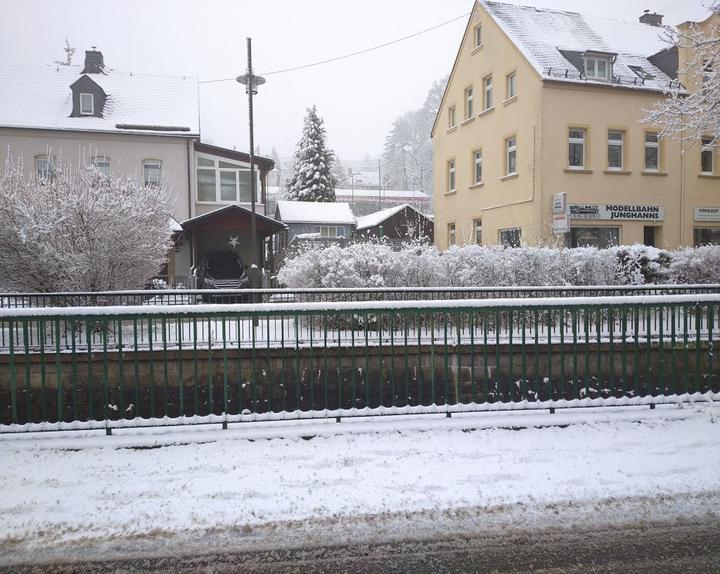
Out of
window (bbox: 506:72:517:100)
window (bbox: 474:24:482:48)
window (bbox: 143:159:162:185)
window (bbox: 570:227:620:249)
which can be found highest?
window (bbox: 474:24:482:48)

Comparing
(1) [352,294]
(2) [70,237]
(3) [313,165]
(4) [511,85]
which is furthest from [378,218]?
(2) [70,237]

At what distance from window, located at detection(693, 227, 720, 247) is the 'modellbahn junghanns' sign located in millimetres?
2280

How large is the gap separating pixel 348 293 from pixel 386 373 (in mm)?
4537

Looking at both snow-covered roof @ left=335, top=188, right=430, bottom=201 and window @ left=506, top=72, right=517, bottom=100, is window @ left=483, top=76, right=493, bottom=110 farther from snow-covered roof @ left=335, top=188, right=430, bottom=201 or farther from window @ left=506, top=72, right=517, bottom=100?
snow-covered roof @ left=335, top=188, right=430, bottom=201

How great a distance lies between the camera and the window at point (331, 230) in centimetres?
4361

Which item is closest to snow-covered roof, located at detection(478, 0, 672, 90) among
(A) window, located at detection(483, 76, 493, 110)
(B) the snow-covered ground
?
(A) window, located at detection(483, 76, 493, 110)

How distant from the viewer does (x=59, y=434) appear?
5.61m

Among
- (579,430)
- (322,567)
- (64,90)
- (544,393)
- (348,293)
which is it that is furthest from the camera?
(64,90)

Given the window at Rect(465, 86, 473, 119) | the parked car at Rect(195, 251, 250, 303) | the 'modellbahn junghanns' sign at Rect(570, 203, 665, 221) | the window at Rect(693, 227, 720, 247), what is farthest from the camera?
the window at Rect(465, 86, 473, 119)

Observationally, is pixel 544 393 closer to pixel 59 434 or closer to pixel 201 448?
pixel 201 448

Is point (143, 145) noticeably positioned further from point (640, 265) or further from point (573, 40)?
point (640, 265)

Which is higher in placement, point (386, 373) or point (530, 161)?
point (530, 161)

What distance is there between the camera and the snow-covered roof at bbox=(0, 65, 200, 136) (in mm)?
25141

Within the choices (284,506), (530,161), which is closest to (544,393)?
(284,506)
